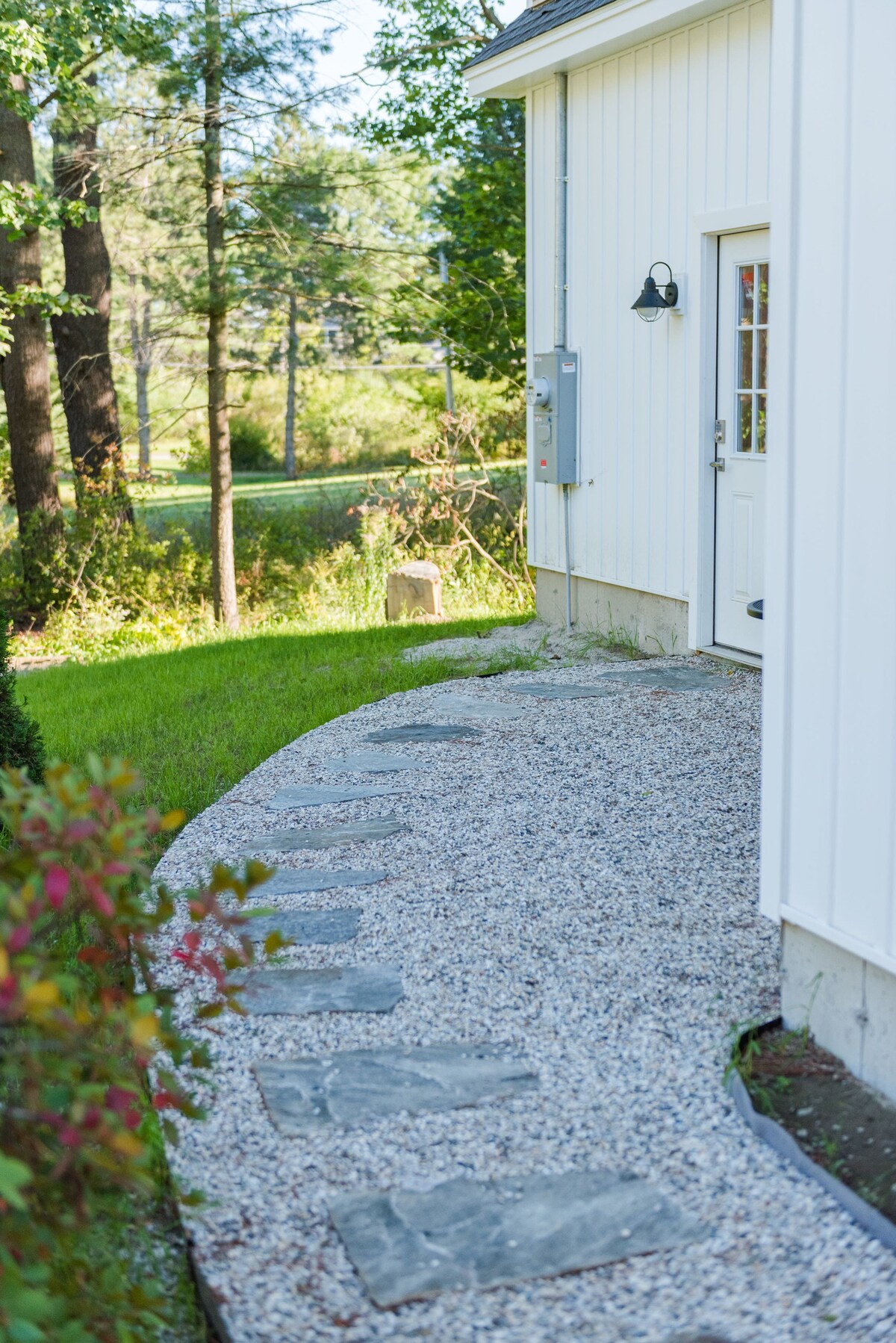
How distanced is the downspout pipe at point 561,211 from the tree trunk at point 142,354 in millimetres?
3748

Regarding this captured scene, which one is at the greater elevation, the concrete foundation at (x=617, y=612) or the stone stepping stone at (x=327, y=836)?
the concrete foundation at (x=617, y=612)

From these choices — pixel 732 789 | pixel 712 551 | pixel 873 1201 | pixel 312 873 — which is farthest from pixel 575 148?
pixel 873 1201

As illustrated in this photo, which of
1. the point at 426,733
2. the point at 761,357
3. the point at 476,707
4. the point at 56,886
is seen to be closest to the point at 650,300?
the point at 761,357

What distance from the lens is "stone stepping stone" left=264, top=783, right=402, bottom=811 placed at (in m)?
5.09

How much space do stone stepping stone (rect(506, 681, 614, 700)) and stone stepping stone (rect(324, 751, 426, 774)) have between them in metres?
1.26

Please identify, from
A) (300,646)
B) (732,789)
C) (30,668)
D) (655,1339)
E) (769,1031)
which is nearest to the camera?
(655,1339)

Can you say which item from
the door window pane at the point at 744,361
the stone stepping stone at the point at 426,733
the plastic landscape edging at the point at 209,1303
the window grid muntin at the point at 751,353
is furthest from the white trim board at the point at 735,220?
the plastic landscape edging at the point at 209,1303

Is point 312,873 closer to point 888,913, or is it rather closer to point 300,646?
point 888,913

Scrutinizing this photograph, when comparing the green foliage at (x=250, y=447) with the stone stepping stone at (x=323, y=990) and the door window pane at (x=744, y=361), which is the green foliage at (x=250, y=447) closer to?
the door window pane at (x=744, y=361)

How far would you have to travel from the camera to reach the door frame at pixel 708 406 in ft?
22.6

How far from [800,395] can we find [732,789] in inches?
92.1

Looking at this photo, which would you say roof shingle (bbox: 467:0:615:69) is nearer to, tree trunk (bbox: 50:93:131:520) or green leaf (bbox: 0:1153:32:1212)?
tree trunk (bbox: 50:93:131:520)

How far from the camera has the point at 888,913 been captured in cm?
278

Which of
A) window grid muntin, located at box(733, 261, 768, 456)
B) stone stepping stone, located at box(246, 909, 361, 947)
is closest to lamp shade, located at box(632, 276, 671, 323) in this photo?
window grid muntin, located at box(733, 261, 768, 456)
